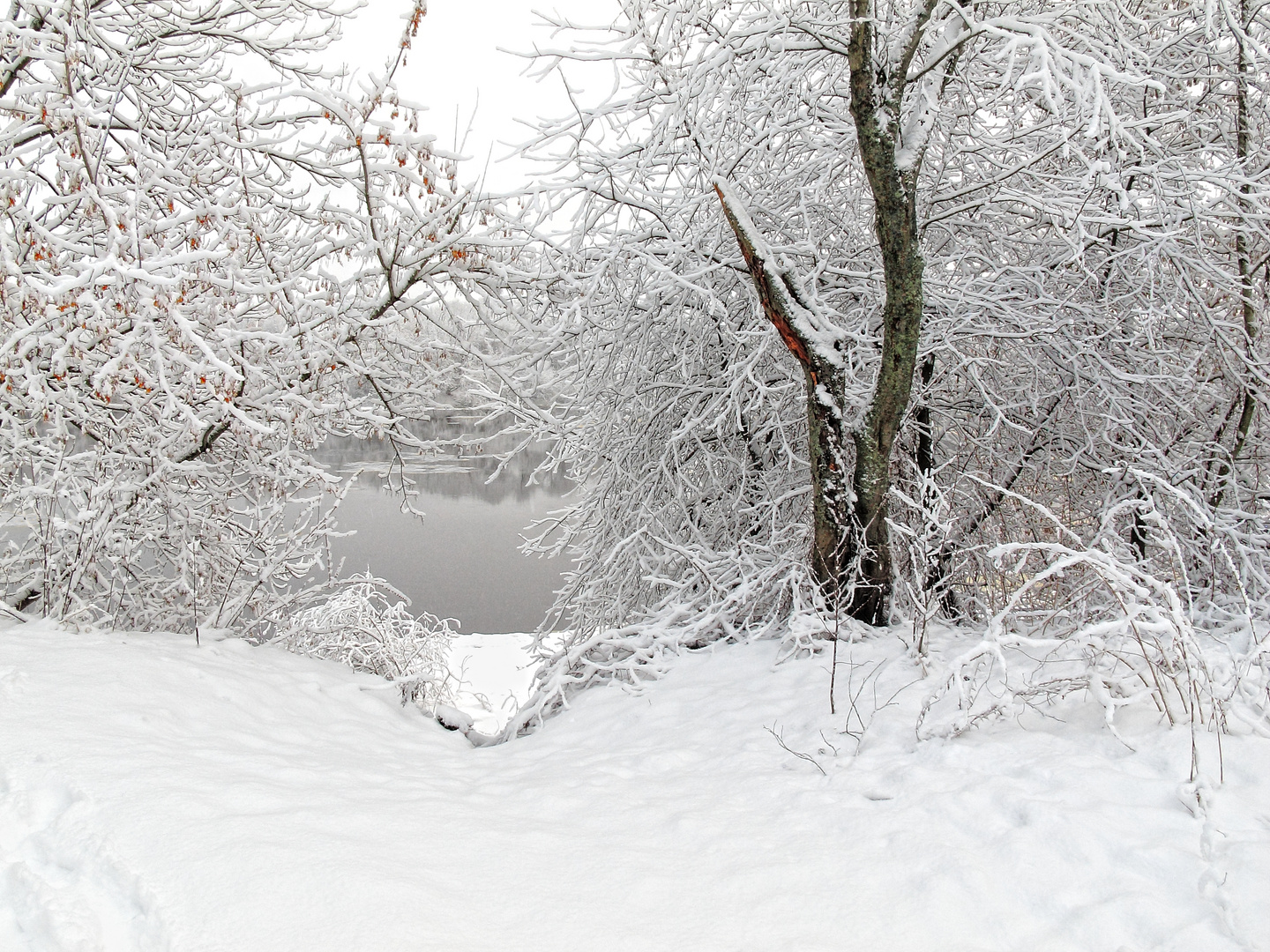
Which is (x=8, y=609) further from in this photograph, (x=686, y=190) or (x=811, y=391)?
(x=686, y=190)

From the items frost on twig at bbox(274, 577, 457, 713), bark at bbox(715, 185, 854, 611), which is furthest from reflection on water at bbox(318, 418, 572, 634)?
bark at bbox(715, 185, 854, 611)

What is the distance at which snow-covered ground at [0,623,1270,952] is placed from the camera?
173 cm

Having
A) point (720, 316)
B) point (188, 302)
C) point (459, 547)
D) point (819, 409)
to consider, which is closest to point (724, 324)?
point (720, 316)

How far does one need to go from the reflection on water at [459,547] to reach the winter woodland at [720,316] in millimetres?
12497

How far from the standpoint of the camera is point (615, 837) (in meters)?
2.34

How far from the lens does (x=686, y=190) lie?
5578 millimetres

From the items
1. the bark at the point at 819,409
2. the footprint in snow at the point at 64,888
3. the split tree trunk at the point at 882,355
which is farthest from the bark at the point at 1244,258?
the footprint in snow at the point at 64,888

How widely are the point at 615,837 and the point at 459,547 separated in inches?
1061

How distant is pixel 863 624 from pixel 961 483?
2.19m

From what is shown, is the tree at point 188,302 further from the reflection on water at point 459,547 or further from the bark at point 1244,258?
the reflection on water at point 459,547

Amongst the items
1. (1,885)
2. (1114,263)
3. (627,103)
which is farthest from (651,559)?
(1,885)

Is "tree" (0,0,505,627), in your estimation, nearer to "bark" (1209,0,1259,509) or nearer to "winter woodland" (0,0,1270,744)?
"winter woodland" (0,0,1270,744)

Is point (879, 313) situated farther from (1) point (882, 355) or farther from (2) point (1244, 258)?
(2) point (1244, 258)

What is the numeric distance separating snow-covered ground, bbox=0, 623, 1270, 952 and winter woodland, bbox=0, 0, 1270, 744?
0.63 m
